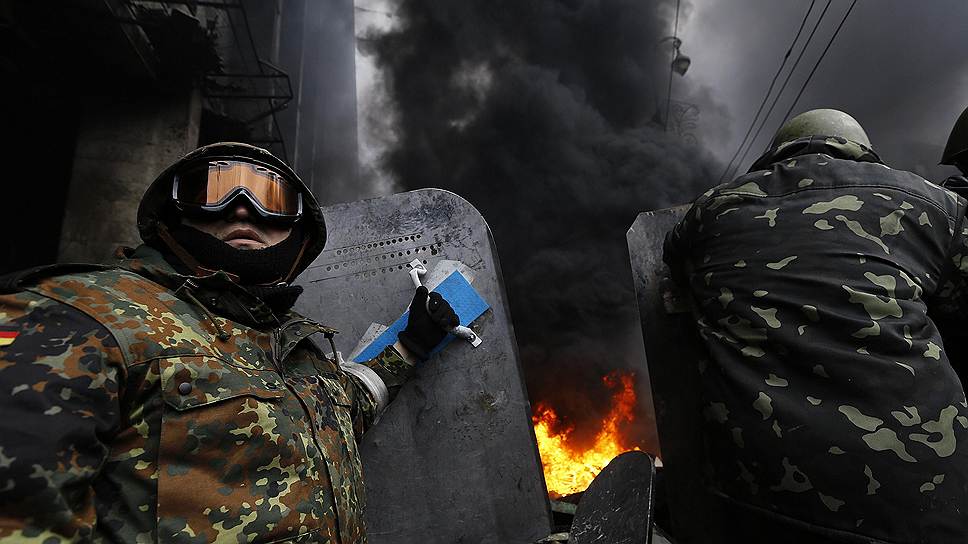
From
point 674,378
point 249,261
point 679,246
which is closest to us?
point 249,261

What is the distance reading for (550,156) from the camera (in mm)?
8555

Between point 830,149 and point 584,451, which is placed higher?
point 830,149

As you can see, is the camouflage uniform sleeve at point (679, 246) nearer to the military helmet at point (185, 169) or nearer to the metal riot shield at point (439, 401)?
the metal riot shield at point (439, 401)

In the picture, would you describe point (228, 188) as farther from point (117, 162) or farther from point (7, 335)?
point (117, 162)

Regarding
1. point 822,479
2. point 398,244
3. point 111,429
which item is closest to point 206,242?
point 111,429

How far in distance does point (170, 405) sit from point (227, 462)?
7.4 inches

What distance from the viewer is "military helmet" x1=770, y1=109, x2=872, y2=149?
226cm

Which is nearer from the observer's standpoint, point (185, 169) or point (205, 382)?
point (205, 382)

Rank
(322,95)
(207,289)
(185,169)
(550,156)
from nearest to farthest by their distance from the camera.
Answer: (207,289), (185,169), (550,156), (322,95)

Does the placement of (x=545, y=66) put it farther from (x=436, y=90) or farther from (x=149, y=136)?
(x=149, y=136)

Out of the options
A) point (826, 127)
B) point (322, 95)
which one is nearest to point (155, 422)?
point (826, 127)

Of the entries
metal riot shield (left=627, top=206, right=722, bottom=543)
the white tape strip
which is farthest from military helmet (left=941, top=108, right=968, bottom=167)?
the white tape strip

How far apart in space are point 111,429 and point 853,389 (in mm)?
1976

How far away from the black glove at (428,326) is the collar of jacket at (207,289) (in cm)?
79
